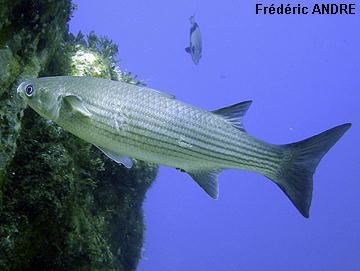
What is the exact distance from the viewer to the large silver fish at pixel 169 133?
3844mm

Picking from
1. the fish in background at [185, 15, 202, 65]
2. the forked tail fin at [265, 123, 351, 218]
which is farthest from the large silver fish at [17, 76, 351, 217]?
the fish in background at [185, 15, 202, 65]

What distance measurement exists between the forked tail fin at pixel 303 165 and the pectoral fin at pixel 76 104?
1.85 m

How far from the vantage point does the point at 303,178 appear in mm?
4133

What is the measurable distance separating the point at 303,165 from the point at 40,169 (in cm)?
263

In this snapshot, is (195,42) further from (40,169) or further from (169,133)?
(169,133)

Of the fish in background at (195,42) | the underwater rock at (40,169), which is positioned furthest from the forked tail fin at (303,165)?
the fish in background at (195,42)

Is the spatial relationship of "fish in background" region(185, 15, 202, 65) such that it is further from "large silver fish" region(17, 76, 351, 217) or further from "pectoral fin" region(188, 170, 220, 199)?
"pectoral fin" region(188, 170, 220, 199)

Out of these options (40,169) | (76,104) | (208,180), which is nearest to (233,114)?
(208,180)

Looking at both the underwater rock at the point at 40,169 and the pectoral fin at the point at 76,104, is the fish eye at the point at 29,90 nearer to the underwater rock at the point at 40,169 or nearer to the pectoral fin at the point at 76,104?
the pectoral fin at the point at 76,104

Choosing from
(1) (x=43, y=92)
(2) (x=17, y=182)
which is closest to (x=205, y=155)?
(1) (x=43, y=92)

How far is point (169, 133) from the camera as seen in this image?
3961mm

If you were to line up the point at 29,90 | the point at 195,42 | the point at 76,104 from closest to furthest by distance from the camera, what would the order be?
the point at 76,104 → the point at 29,90 → the point at 195,42

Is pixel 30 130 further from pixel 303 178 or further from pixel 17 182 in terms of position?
pixel 303 178

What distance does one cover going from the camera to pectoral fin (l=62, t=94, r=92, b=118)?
3.76 meters
